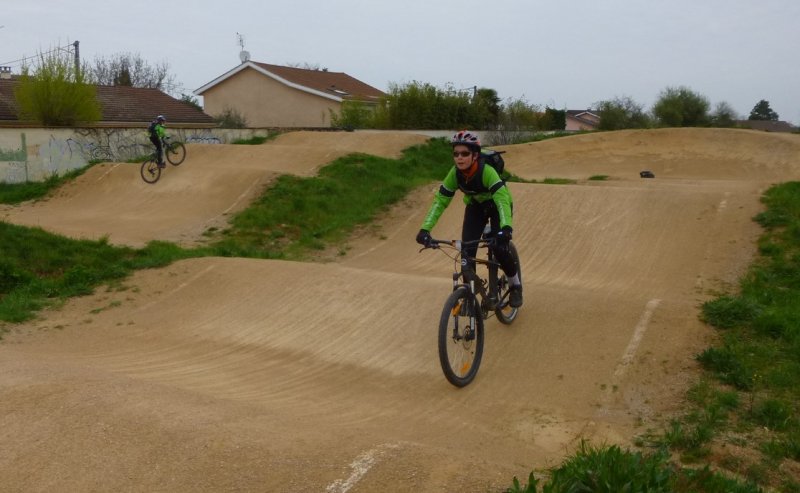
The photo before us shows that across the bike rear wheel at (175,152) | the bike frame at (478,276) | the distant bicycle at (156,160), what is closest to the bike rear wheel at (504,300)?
the bike frame at (478,276)

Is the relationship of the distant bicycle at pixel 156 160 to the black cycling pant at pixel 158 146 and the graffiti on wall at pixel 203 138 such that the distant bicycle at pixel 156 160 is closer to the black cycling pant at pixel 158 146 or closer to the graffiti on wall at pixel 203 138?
the black cycling pant at pixel 158 146

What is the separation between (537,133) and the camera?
31.9 m

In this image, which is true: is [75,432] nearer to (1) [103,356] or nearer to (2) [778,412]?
(1) [103,356]

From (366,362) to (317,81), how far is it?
Answer: 118ft

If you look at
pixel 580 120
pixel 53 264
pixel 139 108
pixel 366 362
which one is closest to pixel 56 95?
pixel 139 108

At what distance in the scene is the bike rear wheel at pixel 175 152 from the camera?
19891 millimetres

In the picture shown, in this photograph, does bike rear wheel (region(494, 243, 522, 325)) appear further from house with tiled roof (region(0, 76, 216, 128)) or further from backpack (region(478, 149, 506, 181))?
house with tiled roof (region(0, 76, 216, 128))

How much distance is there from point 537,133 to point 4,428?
29009 mm

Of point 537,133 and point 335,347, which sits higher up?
point 537,133

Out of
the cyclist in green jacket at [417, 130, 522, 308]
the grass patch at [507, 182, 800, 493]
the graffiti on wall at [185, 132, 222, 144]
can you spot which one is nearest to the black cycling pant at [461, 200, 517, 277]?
the cyclist in green jacket at [417, 130, 522, 308]

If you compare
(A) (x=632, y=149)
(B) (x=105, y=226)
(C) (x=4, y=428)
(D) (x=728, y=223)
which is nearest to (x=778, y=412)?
(C) (x=4, y=428)

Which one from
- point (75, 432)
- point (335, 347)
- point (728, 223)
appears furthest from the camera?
point (728, 223)

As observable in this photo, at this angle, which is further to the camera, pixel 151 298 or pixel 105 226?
pixel 105 226

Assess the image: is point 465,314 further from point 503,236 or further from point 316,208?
point 316,208
